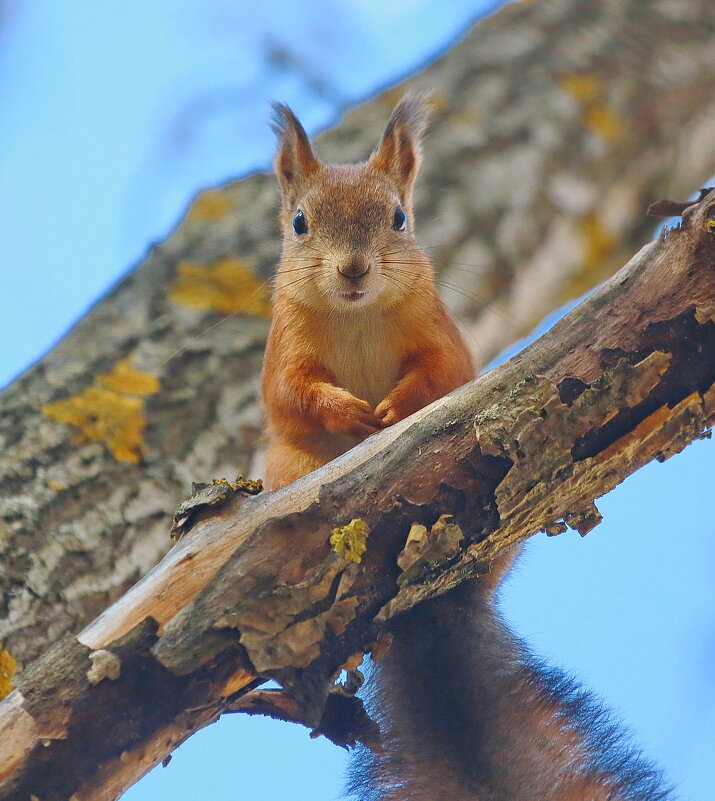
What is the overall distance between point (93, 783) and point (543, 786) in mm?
728

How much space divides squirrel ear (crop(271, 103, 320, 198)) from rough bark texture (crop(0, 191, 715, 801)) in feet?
3.53

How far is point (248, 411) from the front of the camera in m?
2.87

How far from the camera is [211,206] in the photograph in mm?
3219

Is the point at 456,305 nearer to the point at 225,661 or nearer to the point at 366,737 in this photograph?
the point at 366,737

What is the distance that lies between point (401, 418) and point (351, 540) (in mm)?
480

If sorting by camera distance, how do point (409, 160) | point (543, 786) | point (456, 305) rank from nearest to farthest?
1. point (543, 786)
2. point (409, 160)
3. point (456, 305)

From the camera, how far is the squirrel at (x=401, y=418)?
165cm

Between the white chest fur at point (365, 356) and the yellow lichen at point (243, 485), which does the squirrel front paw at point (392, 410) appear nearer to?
the white chest fur at point (365, 356)

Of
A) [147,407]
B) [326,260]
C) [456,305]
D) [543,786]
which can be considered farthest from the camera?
[456,305]

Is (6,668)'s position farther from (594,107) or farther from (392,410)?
(594,107)

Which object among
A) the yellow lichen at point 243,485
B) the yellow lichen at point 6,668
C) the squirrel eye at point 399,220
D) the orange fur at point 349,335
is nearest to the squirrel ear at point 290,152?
the orange fur at point 349,335

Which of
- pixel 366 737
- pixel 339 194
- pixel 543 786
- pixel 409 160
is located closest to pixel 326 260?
pixel 339 194

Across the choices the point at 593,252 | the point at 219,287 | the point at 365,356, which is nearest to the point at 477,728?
the point at 365,356

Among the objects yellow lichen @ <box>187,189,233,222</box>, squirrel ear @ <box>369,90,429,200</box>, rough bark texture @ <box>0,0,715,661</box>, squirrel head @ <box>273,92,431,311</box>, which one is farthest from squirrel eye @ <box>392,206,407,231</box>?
yellow lichen @ <box>187,189,233,222</box>
